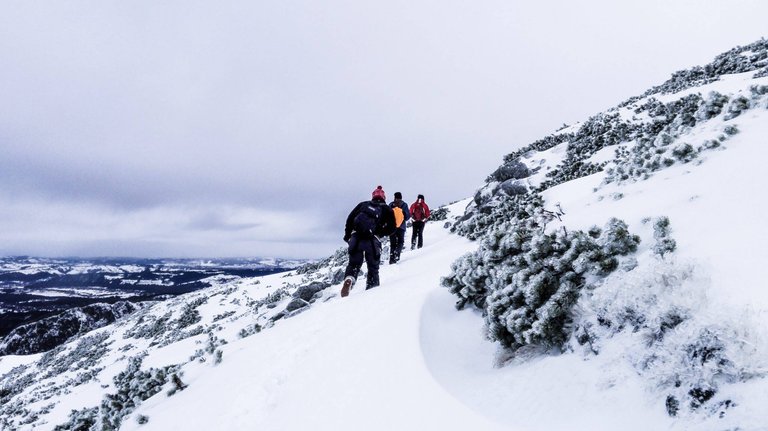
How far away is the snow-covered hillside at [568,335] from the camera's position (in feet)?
9.15

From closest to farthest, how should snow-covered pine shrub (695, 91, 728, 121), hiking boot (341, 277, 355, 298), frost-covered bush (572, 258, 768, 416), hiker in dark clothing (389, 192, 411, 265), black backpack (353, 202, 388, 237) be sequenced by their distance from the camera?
frost-covered bush (572, 258, 768, 416) < snow-covered pine shrub (695, 91, 728, 121) < hiking boot (341, 277, 355, 298) < black backpack (353, 202, 388, 237) < hiker in dark clothing (389, 192, 411, 265)

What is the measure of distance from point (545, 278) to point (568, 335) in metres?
0.74

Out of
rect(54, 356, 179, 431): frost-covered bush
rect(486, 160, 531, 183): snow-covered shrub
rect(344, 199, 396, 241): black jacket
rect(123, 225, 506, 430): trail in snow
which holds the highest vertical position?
rect(486, 160, 531, 183): snow-covered shrub

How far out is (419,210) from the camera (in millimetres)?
16453

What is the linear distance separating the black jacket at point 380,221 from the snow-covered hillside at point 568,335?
191 cm

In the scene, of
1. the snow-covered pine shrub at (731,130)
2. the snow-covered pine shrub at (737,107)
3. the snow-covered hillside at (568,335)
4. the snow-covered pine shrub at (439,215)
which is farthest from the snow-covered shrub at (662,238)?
the snow-covered pine shrub at (439,215)

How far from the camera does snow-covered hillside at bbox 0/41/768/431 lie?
2.79 m

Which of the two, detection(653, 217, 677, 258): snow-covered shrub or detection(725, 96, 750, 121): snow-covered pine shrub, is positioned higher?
detection(725, 96, 750, 121): snow-covered pine shrub

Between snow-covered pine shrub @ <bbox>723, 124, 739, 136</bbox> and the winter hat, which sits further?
the winter hat

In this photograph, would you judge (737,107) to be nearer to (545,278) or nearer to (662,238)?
(662,238)

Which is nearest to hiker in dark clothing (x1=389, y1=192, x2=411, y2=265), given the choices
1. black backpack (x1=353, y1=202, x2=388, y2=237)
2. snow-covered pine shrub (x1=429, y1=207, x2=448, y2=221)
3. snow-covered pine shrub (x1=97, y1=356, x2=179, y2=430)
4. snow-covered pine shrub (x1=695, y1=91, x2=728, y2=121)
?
black backpack (x1=353, y1=202, x2=388, y2=237)

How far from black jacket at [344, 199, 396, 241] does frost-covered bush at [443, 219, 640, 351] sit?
16.4 feet

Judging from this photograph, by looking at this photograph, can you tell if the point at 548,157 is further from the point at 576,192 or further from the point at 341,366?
the point at 341,366

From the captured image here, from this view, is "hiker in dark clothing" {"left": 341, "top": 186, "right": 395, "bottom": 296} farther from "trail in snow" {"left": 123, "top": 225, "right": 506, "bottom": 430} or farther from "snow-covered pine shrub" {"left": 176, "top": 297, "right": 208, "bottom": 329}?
"snow-covered pine shrub" {"left": 176, "top": 297, "right": 208, "bottom": 329}
